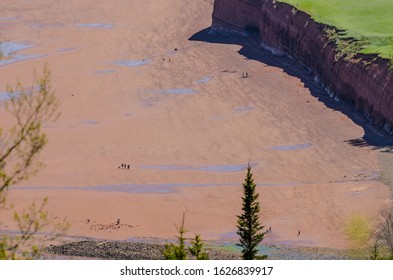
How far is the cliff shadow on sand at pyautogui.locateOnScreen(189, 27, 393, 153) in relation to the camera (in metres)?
56.4

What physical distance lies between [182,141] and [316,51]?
1749 cm

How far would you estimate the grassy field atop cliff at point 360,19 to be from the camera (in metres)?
64.2

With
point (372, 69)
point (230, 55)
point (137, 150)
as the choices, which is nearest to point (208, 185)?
point (137, 150)

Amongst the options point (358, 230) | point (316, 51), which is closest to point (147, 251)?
point (358, 230)

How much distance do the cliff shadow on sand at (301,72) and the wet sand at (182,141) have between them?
16.2 inches

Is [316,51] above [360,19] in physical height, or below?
below

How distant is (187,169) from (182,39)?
35.0 metres

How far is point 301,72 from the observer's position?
7231cm

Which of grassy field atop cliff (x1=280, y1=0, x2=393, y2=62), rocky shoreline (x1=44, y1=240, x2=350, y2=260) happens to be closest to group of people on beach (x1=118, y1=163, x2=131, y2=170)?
rocky shoreline (x1=44, y1=240, x2=350, y2=260)

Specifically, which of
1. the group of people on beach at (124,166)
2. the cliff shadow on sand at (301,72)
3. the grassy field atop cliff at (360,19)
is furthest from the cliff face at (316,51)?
the group of people on beach at (124,166)

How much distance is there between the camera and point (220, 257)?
126 ft

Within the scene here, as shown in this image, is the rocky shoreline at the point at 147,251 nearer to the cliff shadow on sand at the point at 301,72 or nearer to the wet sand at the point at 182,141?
the wet sand at the point at 182,141

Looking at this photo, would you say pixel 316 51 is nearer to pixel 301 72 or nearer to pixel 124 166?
pixel 301 72

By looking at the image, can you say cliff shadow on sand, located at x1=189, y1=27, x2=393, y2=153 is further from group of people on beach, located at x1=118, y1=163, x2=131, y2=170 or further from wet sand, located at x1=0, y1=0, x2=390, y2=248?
group of people on beach, located at x1=118, y1=163, x2=131, y2=170
